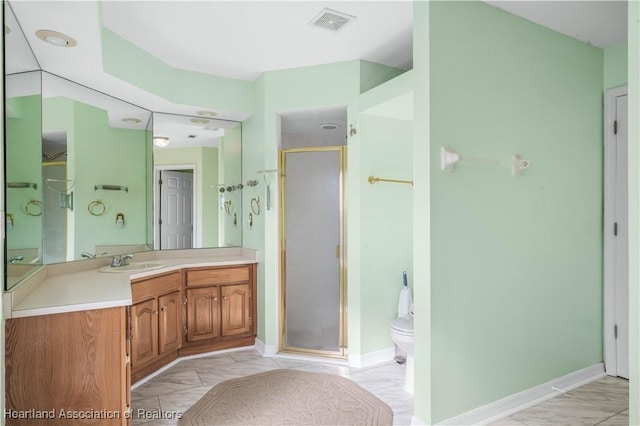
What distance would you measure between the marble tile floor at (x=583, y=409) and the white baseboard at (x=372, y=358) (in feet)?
3.55

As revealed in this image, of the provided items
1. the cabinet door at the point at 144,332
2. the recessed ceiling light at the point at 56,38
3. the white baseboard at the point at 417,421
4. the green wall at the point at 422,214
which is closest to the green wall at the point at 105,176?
the cabinet door at the point at 144,332

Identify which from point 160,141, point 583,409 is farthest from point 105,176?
point 583,409

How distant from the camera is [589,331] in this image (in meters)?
2.79

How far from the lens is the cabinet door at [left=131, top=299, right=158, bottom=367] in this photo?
104 inches

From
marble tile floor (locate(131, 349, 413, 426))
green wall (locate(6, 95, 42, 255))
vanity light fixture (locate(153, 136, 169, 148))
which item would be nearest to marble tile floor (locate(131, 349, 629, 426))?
marble tile floor (locate(131, 349, 413, 426))

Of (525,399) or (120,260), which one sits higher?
(120,260)

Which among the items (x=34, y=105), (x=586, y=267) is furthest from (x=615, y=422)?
(x=34, y=105)

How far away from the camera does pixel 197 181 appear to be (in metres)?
3.67

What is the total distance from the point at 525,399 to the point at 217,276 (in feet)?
8.07

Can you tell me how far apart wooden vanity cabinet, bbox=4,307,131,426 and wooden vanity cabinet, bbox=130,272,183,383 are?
0.71 m

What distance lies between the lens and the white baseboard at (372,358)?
10.1ft

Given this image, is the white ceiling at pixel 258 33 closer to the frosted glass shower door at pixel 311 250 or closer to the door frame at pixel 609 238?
the frosted glass shower door at pixel 311 250

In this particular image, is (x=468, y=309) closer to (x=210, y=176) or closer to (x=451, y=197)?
(x=451, y=197)

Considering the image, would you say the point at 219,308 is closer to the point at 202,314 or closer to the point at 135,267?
the point at 202,314
